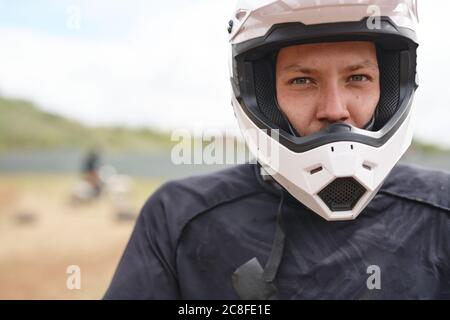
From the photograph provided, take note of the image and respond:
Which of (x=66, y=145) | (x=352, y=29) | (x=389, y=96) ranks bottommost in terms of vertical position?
(x=66, y=145)

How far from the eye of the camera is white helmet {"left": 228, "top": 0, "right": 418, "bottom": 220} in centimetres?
197

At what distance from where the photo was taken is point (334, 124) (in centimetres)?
198

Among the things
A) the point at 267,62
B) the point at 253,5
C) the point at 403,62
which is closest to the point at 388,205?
the point at 403,62

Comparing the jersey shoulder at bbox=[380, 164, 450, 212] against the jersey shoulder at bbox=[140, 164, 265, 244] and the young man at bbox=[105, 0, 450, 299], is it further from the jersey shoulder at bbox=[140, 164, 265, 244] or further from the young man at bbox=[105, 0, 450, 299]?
the jersey shoulder at bbox=[140, 164, 265, 244]

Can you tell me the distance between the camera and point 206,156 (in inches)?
89.0

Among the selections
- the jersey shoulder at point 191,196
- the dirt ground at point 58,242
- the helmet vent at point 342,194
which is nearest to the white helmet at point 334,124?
the helmet vent at point 342,194

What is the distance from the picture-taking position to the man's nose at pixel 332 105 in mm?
1962

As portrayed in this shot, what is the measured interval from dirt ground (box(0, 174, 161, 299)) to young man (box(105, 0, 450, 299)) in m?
3.37

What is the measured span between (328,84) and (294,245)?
54cm

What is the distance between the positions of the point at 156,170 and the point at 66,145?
21517mm

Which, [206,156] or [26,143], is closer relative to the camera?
[206,156]

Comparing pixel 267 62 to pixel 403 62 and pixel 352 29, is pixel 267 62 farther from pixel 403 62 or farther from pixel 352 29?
pixel 403 62

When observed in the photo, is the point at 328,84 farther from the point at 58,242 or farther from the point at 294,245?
the point at 58,242

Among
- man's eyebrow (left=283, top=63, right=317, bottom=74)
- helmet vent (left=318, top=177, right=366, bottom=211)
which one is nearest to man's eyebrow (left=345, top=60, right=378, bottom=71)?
man's eyebrow (left=283, top=63, right=317, bottom=74)
